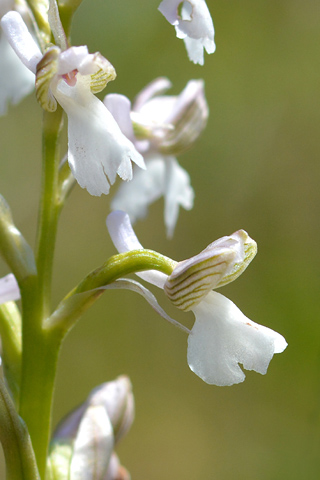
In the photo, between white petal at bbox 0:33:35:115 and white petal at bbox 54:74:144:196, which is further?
white petal at bbox 0:33:35:115

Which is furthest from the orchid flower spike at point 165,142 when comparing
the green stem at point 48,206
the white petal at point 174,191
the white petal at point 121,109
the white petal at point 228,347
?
the white petal at point 228,347

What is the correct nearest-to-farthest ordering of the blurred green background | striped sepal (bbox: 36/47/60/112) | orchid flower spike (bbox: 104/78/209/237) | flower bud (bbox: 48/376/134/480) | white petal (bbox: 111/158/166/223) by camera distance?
striped sepal (bbox: 36/47/60/112), flower bud (bbox: 48/376/134/480), orchid flower spike (bbox: 104/78/209/237), white petal (bbox: 111/158/166/223), the blurred green background

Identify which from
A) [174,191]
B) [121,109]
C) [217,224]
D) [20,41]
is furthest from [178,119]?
[217,224]

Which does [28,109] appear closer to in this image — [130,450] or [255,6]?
[255,6]

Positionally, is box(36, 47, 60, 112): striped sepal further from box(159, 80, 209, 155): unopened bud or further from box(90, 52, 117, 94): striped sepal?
box(159, 80, 209, 155): unopened bud

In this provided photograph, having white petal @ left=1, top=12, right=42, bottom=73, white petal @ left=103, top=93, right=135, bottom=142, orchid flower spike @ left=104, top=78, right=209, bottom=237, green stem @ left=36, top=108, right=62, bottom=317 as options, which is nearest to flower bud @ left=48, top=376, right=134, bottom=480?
green stem @ left=36, top=108, right=62, bottom=317
